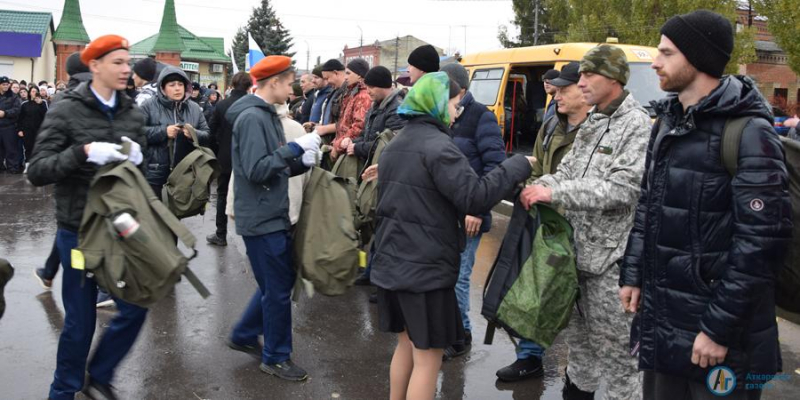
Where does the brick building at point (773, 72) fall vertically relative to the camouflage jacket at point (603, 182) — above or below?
above

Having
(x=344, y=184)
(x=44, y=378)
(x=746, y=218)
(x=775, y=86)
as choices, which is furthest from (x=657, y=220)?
(x=775, y=86)

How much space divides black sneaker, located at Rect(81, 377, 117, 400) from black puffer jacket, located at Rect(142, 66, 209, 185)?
2751 mm

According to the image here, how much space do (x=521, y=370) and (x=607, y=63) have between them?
2175mm

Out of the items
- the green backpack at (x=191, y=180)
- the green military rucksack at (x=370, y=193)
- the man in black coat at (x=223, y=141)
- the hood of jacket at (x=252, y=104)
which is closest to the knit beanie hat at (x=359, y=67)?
the green military rucksack at (x=370, y=193)

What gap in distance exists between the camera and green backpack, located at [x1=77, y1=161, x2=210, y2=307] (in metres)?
3.49

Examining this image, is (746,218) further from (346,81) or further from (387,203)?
(346,81)

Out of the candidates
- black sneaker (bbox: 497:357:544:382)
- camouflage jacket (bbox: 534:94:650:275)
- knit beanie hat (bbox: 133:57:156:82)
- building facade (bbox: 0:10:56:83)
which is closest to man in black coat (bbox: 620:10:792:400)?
camouflage jacket (bbox: 534:94:650:275)

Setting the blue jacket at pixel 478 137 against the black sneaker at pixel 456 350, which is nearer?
the blue jacket at pixel 478 137

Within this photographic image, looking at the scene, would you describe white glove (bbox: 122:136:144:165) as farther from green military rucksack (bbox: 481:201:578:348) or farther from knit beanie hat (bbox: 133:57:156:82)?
knit beanie hat (bbox: 133:57:156:82)

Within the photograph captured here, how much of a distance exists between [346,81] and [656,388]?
5168 mm

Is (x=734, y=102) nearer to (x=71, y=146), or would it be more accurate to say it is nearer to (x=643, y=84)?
(x=71, y=146)

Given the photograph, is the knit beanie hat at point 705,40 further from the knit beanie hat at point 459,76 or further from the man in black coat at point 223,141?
the man in black coat at point 223,141

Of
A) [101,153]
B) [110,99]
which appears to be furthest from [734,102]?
[110,99]

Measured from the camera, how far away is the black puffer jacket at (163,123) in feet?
21.4
